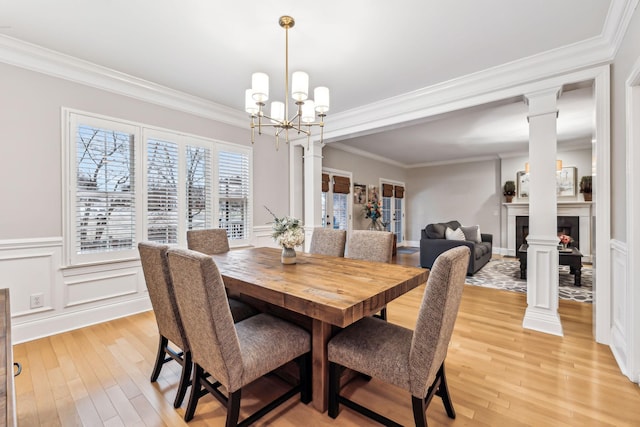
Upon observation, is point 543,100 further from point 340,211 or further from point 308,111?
point 340,211

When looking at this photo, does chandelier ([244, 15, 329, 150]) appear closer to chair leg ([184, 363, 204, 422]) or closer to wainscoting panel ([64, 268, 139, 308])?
chair leg ([184, 363, 204, 422])

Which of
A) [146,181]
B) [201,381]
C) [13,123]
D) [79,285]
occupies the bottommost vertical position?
[201,381]

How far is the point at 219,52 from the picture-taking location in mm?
2605

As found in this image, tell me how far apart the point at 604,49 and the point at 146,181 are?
4.55 metres

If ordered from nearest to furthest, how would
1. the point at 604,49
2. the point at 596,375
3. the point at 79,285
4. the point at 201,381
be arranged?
the point at 201,381 < the point at 596,375 < the point at 604,49 < the point at 79,285

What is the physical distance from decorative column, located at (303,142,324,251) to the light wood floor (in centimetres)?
271

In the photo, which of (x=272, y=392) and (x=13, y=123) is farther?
(x=13, y=123)

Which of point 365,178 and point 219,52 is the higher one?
point 219,52

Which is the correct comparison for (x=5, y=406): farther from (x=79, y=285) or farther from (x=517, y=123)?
(x=517, y=123)

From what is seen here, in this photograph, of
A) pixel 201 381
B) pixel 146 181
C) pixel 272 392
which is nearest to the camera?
pixel 201 381

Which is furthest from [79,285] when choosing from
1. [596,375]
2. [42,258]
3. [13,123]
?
[596,375]

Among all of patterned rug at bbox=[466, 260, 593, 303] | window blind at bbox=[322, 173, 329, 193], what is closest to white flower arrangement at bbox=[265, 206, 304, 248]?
patterned rug at bbox=[466, 260, 593, 303]

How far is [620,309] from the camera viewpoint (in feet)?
7.23

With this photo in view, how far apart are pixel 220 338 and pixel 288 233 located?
1.04 metres
